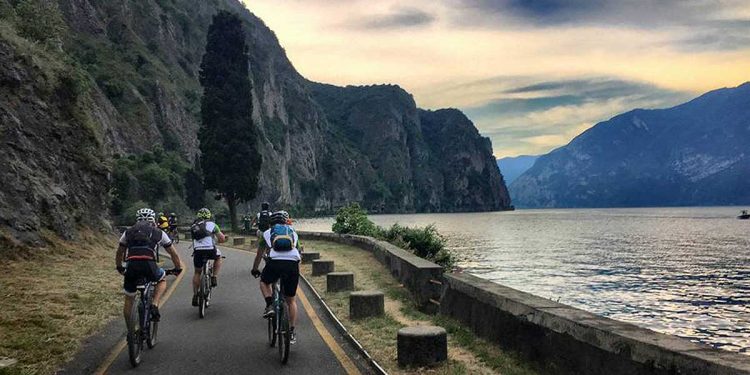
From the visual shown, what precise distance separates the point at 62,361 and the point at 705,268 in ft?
152

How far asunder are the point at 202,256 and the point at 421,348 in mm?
6171

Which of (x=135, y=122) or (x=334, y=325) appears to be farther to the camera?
(x=135, y=122)

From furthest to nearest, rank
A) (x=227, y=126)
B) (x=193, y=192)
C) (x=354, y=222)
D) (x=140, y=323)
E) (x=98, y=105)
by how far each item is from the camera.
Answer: (x=193, y=192)
(x=98, y=105)
(x=227, y=126)
(x=354, y=222)
(x=140, y=323)

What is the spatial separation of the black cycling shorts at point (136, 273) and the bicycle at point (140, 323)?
7 centimetres

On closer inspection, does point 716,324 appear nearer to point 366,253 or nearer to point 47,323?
point 366,253

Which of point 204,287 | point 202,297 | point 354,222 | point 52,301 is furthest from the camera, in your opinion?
point 354,222

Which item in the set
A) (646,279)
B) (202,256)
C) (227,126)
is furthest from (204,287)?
A: (227,126)

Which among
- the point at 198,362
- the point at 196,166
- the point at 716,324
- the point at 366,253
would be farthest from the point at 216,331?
the point at 196,166

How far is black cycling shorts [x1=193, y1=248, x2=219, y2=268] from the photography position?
11.7 m

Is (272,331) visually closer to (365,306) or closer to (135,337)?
(135,337)

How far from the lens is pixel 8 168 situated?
1844 centimetres

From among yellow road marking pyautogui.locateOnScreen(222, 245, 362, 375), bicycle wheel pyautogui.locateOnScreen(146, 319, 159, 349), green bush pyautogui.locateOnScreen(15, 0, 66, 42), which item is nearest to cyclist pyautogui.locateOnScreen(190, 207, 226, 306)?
yellow road marking pyautogui.locateOnScreen(222, 245, 362, 375)

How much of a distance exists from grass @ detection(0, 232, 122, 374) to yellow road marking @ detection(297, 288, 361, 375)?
12.5ft

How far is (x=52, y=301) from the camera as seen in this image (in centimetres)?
1202
